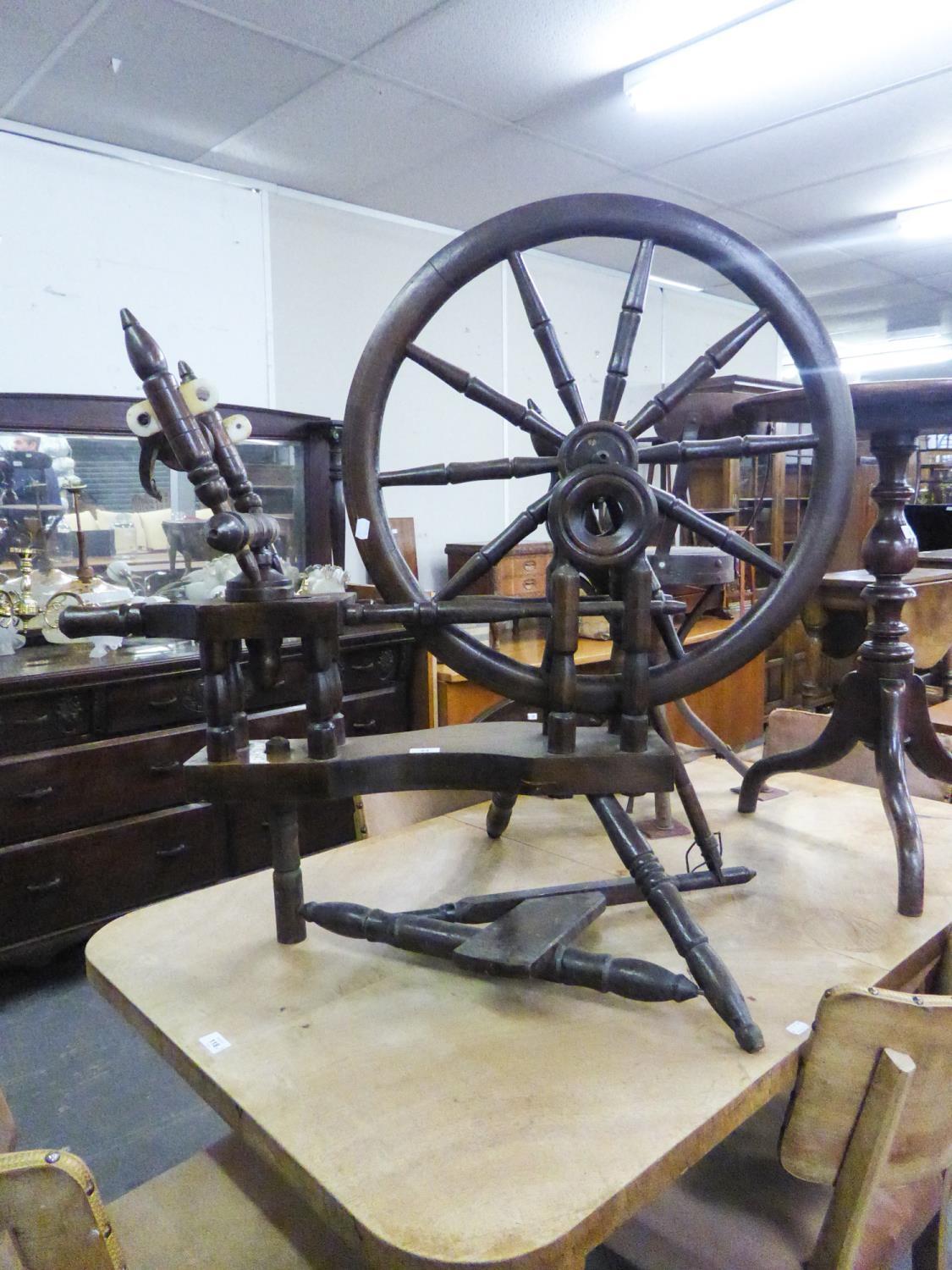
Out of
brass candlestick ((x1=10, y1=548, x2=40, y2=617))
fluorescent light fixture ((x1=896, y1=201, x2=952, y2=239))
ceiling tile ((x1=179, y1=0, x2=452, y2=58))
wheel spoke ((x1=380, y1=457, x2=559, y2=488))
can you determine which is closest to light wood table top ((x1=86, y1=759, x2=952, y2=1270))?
wheel spoke ((x1=380, y1=457, x2=559, y2=488))

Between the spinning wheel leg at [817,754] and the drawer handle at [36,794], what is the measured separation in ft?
5.51

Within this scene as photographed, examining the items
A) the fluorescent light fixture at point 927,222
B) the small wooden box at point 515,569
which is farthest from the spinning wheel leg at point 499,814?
the fluorescent light fixture at point 927,222

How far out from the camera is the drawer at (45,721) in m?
2.18

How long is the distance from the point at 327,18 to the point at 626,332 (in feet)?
5.57

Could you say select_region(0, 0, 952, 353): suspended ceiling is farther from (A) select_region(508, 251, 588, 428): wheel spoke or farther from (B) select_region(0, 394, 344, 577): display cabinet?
(A) select_region(508, 251, 588, 428): wheel spoke

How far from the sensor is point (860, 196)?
3.74 meters

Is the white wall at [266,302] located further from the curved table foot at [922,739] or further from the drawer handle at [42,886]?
the curved table foot at [922,739]

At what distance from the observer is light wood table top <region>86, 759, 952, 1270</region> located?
668mm

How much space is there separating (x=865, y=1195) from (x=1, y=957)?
6.88ft

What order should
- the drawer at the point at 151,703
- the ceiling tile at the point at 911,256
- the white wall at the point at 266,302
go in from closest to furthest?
the drawer at the point at 151,703 → the white wall at the point at 266,302 → the ceiling tile at the point at 911,256

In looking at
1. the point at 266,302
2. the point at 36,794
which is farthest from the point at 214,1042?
the point at 266,302

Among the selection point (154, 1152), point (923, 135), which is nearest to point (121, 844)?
point (154, 1152)

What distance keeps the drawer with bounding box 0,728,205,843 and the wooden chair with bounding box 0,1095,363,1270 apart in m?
1.43

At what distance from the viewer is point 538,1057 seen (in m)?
0.84
